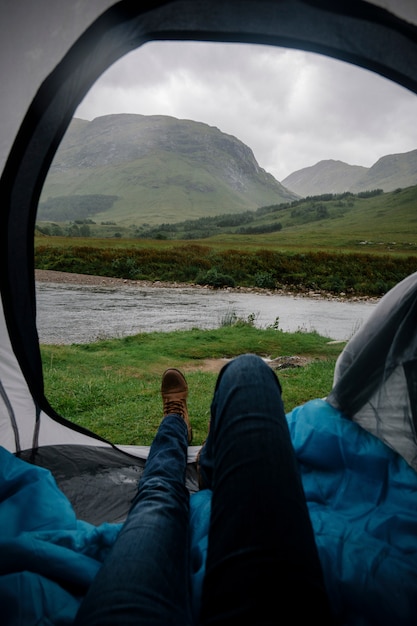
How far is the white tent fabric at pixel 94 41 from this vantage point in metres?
1.15

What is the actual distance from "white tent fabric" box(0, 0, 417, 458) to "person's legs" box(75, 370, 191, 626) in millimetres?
811

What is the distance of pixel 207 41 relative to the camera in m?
1.37

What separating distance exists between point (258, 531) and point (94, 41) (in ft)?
5.05

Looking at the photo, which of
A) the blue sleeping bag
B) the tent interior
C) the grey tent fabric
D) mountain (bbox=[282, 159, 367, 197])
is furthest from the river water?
mountain (bbox=[282, 159, 367, 197])

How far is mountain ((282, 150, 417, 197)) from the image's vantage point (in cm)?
11669

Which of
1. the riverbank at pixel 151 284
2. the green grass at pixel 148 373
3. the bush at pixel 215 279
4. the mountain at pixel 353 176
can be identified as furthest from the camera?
the mountain at pixel 353 176

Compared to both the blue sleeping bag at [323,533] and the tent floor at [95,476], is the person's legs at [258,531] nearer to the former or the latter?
the blue sleeping bag at [323,533]

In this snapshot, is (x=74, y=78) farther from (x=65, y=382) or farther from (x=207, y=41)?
(x=65, y=382)

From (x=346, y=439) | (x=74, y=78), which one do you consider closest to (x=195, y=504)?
(x=346, y=439)

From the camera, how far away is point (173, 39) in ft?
4.57

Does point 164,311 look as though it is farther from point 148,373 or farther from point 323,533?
point 323,533

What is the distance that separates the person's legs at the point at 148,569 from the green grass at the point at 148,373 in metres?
1.55

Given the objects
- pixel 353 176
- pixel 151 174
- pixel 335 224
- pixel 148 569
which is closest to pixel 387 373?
pixel 148 569

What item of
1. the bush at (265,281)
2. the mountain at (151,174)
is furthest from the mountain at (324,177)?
the bush at (265,281)
